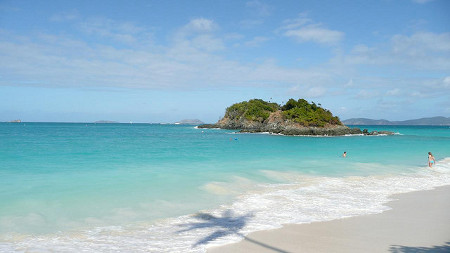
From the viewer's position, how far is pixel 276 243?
683 centimetres

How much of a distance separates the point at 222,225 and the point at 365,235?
3681 mm

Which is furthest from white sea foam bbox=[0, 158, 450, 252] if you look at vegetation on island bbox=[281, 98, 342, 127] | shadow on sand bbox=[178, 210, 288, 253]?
vegetation on island bbox=[281, 98, 342, 127]

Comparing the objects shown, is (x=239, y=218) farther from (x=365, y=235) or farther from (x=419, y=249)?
(x=419, y=249)

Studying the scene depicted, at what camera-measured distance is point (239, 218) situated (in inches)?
349

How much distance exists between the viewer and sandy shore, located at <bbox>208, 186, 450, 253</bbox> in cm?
654

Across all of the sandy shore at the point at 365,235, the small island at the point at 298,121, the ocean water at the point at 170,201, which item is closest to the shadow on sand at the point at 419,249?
the sandy shore at the point at 365,235

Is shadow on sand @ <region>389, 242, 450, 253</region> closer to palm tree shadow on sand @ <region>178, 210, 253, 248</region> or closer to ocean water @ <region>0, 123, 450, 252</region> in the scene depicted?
ocean water @ <region>0, 123, 450, 252</region>

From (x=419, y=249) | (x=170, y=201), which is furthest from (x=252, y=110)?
(x=419, y=249)

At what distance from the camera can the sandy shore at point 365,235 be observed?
6.54m

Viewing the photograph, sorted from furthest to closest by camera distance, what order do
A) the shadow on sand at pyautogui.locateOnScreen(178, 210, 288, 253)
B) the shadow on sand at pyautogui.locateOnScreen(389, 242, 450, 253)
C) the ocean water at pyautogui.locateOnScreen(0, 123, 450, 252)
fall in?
1. the ocean water at pyautogui.locateOnScreen(0, 123, 450, 252)
2. the shadow on sand at pyautogui.locateOnScreen(178, 210, 288, 253)
3. the shadow on sand at pyautogui.locateOnScreen(389, 242, 450, 253)

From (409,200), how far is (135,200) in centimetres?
1029

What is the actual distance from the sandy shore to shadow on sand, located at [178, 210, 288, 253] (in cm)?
43

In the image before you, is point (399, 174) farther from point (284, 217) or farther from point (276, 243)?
point (276, 243)

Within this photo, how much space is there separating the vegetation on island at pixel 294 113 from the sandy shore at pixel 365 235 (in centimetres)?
6833
